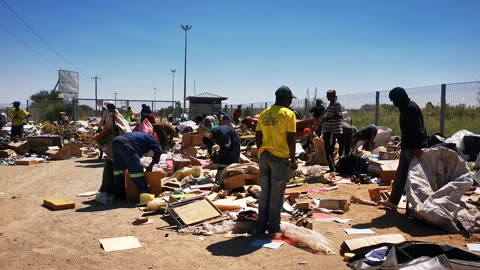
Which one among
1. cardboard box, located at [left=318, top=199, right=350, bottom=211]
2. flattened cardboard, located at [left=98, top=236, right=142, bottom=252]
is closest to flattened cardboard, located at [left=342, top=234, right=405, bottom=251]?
cardboard box, located at [left=318, top=199, right=350, bottom=211]

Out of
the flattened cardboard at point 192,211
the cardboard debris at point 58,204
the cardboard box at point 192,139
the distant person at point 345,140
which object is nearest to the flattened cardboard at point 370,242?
the flattened cardboard at point 192,211

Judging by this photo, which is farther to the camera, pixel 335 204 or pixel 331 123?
pixel 331 123

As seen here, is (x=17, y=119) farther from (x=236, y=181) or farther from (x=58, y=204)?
(x=236, y=181)

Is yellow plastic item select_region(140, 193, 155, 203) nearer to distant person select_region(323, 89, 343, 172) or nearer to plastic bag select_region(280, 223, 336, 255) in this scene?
plastic bag select_region(280, 223, 336, 255)

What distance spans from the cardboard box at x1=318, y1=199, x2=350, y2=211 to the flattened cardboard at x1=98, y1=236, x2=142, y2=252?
293cm

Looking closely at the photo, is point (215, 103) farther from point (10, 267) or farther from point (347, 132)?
point (10, 267)

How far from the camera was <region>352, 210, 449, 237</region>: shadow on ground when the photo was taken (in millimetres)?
5488

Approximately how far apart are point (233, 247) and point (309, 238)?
34.5 inches

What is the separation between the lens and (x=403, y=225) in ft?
19.1

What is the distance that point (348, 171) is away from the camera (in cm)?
965

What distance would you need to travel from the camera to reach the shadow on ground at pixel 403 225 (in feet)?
18.0

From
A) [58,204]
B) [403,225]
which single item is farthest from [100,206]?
[403,225]

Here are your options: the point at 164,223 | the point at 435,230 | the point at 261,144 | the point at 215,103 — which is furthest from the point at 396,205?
the point at 215,103

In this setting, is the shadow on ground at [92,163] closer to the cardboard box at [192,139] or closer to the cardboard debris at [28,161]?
the cardboard debris at [28,161]
